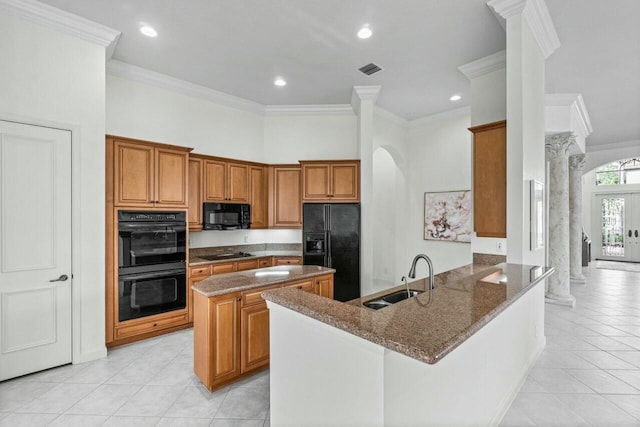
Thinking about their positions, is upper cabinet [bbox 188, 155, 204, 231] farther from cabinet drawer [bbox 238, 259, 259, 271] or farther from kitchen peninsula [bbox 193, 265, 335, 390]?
kitchen peninsula [bbox 193, 265, 335, 390]

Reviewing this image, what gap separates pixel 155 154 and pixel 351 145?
124 inches

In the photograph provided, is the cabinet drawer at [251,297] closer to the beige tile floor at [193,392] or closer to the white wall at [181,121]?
the beige tile floor at [193,392]

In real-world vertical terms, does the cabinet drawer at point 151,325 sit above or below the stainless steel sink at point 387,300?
below

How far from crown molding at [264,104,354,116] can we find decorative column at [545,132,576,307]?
3621 millimetres

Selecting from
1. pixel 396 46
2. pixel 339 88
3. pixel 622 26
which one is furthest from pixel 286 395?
pixel 622 26

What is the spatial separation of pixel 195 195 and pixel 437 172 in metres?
4.33

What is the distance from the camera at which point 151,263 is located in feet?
11.9

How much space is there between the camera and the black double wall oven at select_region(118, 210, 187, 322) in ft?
11.3

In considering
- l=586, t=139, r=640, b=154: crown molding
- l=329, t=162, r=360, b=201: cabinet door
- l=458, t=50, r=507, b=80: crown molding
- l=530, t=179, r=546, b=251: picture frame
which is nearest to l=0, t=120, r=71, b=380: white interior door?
l=329, t=162, r=360, b=201: cabinet door

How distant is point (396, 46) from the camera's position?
3.59 m

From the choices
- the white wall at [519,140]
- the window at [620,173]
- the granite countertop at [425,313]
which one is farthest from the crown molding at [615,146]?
the granite countertop at [425,313]

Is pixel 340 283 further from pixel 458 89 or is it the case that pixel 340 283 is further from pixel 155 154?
pixel 458 89

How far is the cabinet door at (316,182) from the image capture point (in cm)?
507

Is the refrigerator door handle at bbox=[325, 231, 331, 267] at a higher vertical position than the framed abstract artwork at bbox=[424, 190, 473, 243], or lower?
lower
